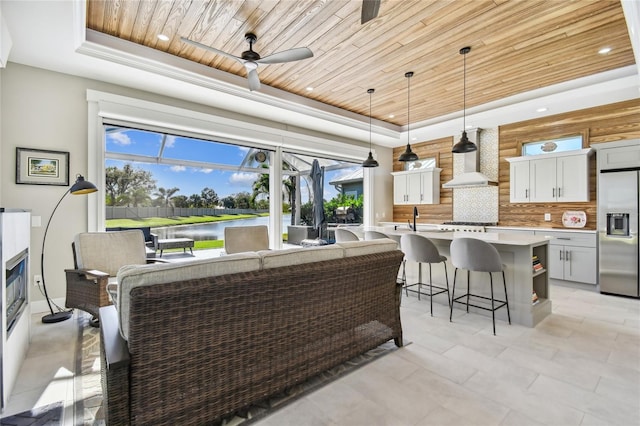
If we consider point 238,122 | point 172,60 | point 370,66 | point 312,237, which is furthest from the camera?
point 312,237

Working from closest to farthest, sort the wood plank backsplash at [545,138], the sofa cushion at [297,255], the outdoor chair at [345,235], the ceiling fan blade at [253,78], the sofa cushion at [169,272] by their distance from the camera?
the sofa cushion at [169,272], the sofa cushion at [297,255], the ceiling fan blade at [253,78], the outdoor chair at [345,235], the wood plank backsplash at [545,138]

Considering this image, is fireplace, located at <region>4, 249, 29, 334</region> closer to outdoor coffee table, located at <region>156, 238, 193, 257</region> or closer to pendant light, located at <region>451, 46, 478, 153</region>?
outdoor coffee table, located at <region>156, 238, 193, 257</region>

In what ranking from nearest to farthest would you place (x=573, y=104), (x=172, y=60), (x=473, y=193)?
(x=172, y=60), (x=573, y=104), (x=473, y=193)

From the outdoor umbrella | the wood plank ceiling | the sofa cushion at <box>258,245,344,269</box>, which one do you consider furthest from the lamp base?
the outdoor umbrella

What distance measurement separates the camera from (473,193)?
6.03 meters

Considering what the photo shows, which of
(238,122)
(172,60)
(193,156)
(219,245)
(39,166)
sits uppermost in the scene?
(172,60)

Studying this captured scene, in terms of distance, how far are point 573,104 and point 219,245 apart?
256 inches

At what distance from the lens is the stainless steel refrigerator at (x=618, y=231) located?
3.88 meters

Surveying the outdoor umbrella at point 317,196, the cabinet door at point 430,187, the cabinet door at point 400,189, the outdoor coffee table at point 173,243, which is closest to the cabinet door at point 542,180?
the cabinet door at point 430,187

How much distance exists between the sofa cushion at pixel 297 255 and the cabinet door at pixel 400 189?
535 cm

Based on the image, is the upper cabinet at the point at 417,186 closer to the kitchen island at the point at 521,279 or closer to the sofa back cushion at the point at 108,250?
the kitchen island at the point at 521,279

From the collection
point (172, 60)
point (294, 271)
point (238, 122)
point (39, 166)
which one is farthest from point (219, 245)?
point (294, 271)

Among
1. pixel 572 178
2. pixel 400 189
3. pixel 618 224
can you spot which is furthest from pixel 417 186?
pixel 618 224

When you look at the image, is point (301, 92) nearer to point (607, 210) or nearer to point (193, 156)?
point (193, 156)
